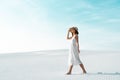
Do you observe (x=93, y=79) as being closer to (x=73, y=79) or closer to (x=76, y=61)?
(x=73, y=79)

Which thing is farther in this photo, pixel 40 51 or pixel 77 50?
pixel 40 51

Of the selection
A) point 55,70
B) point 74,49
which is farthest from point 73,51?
point 55,70

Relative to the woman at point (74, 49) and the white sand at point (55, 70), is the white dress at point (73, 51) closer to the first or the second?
the woman at point (74, 49)

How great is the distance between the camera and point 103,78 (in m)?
11.4

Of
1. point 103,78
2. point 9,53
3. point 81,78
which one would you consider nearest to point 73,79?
point 81,78

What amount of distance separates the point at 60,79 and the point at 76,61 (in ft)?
5.68

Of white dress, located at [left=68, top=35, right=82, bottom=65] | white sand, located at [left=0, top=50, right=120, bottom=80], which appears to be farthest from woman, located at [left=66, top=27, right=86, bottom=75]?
white sand, located at [left=0, top=50, right=120, bottom=80]

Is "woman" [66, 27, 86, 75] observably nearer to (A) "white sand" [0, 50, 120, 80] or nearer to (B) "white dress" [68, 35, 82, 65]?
(B) "white dress" [68, 35, 82, 65]

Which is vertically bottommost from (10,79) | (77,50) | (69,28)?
(10,79)

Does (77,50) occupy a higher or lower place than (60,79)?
higher

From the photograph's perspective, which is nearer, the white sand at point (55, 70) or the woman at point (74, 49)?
the white sand at point (55, 70)

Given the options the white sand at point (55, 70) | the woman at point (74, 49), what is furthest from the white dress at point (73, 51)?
the white sand at point (55, 70)

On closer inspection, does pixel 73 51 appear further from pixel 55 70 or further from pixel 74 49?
pixel 55 70

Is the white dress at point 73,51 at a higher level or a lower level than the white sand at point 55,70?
higher
